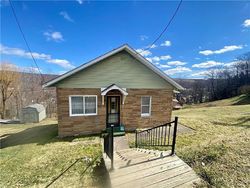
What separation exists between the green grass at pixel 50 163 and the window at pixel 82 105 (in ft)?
5.76

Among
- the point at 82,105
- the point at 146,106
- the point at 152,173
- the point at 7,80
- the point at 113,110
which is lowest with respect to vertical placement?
the point at 152,173

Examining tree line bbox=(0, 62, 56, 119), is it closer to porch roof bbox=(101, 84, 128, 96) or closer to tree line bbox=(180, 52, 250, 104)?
porch roof bbox=(101, 84, 128, 96)

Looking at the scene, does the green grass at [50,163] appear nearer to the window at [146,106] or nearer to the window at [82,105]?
the window at [82,105]

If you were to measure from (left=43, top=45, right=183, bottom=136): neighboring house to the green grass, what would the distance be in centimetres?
Result: 161

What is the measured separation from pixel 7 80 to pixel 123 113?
21817mm

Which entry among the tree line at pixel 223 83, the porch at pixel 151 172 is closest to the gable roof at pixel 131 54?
the porch at pixel 151 172

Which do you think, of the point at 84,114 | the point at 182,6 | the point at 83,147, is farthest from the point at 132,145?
the point at 182,6

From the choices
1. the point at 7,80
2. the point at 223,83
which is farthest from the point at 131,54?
the point at 223,83

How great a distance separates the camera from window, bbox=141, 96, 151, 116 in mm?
11047

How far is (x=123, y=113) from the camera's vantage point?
34.7 ft

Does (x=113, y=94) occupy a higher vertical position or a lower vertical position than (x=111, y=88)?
lower

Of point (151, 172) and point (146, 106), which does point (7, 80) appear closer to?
point (146, 106)

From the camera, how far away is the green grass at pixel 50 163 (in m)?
4.84

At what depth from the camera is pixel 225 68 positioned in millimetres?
68938
